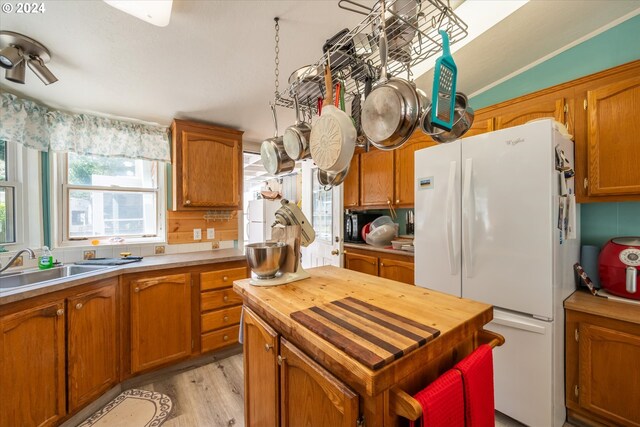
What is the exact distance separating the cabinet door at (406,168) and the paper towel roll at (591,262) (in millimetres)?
1275

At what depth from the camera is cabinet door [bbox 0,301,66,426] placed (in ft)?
4.22

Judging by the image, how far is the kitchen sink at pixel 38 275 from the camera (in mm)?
1721

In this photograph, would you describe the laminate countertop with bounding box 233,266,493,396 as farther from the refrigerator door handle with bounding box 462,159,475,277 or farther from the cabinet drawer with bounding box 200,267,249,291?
the cabinet drawer with bounding box 200,267,249,291

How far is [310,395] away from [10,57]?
2128 millimetres

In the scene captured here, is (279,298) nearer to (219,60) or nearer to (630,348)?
(219,60)

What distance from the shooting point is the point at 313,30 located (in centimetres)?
143

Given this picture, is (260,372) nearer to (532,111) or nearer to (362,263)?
(362,263)

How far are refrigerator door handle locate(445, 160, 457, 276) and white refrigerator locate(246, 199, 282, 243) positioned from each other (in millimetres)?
3481

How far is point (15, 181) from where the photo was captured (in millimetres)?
1975

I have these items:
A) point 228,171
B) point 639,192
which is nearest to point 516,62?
point 639,192

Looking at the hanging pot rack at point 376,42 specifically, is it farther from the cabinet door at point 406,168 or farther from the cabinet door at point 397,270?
the cabinet door at point 397,270

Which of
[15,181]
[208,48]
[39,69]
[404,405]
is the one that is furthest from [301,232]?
[15,181]

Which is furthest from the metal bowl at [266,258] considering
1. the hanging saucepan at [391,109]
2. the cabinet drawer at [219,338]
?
the cabinet drawer at [219,338]

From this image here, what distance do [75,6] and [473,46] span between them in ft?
7.44
